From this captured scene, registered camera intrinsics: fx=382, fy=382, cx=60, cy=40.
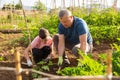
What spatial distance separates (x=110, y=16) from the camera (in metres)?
10.1

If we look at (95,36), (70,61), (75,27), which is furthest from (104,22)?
(75,27)

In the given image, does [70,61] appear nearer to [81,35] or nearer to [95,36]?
[81,35]

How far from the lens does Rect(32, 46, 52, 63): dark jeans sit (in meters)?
6.05

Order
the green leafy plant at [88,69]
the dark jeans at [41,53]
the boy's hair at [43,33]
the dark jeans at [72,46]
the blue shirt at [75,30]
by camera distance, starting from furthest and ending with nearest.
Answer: the dark jeans at [41,53] < the boy's hair at [43,33] < the dark jeans at [72,46] < the blue shirt at [75,30] < the green leafy plant at [88,69]

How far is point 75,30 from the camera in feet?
18.0

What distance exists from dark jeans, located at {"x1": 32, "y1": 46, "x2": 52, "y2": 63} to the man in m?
0.16

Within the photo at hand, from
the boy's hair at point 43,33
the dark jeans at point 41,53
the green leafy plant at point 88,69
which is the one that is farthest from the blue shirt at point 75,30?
the green leafy plant at point 88,69

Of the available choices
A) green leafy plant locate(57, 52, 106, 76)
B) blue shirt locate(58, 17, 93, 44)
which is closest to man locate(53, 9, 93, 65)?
blue shirt locate(58, 17, 93, 44)

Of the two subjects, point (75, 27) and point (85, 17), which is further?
point (85, 17)

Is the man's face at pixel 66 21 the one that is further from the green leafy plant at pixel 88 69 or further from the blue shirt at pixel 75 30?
the green leafy plant at pixel 88 69

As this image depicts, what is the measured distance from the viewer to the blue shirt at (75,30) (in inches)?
209

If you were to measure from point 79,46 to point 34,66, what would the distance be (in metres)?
0.75

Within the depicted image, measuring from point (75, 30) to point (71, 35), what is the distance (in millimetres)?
235

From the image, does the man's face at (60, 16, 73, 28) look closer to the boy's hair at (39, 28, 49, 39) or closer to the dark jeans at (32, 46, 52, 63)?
the boy's hair at (39, 28, 49, 39)
